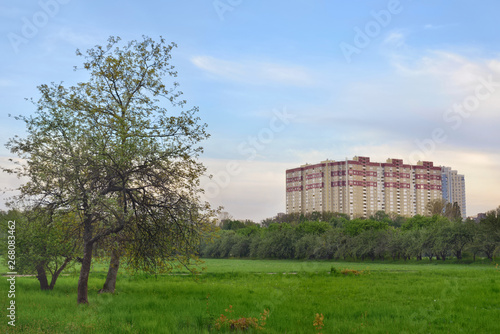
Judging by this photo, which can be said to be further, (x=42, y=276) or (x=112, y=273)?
(x=42, y=276)

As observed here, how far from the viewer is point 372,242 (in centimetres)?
9575

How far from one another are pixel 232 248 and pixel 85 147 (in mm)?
105681

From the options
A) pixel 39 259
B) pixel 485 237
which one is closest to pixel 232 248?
pixel 485 237

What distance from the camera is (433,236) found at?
287 ft

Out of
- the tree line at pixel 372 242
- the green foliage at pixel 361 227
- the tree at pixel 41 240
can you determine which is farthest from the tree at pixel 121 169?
the green foliage at pixel 361 227

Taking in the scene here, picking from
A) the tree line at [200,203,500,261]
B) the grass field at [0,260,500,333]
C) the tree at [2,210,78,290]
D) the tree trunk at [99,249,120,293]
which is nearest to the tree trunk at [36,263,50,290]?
the tree at [2,210,78,290]

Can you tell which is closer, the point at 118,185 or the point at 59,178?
the point at 59,178

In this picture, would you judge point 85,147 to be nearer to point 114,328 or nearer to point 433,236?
point 114,328

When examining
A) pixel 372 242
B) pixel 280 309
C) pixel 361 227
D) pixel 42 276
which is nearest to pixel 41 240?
pixel 42 276

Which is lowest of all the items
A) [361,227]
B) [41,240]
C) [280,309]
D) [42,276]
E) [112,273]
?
[280,309]

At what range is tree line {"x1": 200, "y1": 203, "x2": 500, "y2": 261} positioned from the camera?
3152 inches

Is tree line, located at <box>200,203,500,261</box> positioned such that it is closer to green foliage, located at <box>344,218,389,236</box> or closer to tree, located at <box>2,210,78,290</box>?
green foliage, located at <box>344,218,389,236</box>

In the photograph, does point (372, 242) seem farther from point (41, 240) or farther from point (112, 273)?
point (41, 240)

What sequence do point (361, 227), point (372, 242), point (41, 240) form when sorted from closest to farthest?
point (41, 240)
point (372, 242)
point (361, 227)
